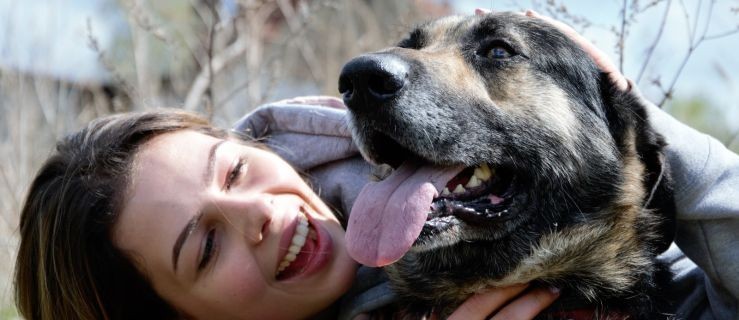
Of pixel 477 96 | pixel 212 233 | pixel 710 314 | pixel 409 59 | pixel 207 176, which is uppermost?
pixel 409 59

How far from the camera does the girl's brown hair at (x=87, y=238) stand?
10.8 ft

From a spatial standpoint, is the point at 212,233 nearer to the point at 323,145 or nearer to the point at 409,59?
the point at 323,145

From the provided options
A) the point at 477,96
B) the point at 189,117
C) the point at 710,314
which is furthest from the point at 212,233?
the point at 710,314

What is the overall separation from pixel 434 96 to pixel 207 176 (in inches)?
40.1

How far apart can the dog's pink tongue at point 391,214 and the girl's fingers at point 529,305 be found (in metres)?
0.57

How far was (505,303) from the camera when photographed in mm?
3021

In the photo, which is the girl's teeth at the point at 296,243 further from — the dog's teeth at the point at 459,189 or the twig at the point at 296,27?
the twig at the point at 296,27

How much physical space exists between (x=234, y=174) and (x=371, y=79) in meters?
0.96

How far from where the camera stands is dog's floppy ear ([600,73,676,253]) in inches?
123

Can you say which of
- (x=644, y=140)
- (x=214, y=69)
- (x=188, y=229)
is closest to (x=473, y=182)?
(x=644, y=140)

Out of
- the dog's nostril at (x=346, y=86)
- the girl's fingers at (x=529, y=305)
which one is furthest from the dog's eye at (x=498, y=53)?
the girl's fingers at (x=529, y=305)

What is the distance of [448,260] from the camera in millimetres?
2998

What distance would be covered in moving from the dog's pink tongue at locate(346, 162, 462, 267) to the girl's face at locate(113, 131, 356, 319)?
59 centimetres

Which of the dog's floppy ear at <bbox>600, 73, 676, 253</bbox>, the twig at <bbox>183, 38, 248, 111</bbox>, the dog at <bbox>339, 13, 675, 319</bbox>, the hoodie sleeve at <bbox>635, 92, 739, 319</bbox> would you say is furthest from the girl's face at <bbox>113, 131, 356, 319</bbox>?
the twig at <bbox>183, 38, 248, 111</bbox>
